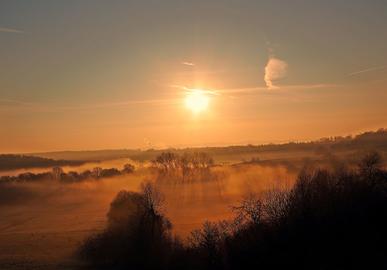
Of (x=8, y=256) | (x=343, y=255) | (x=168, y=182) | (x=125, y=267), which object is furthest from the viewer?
(x=168, y=182)

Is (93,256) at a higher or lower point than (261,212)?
lower

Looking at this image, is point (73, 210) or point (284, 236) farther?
point (73, 210)

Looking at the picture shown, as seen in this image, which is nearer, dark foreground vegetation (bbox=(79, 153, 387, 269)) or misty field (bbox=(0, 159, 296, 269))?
dark foreground vegetation (bbox=(79, 153, 387, 269))

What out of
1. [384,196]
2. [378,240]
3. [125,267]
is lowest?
[125,267]

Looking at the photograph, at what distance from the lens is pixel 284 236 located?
6297cm

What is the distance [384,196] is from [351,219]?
240 inches

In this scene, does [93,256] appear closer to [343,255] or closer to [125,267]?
[125,267]

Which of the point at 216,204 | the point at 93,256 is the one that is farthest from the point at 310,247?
the point at 216,204

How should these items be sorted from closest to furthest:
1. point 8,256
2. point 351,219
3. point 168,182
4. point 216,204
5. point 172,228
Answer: point 351,219 < point 8,256 < point 172,228 < point 216,204 < point 168,182

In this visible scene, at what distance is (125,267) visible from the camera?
68.3 meters

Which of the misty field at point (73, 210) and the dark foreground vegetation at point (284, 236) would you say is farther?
the misty field at point (73, 210)

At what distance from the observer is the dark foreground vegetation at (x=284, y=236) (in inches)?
2296

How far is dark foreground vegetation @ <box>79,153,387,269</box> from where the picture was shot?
58.3 metres

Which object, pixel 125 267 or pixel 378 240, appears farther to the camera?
pixel 125 267
